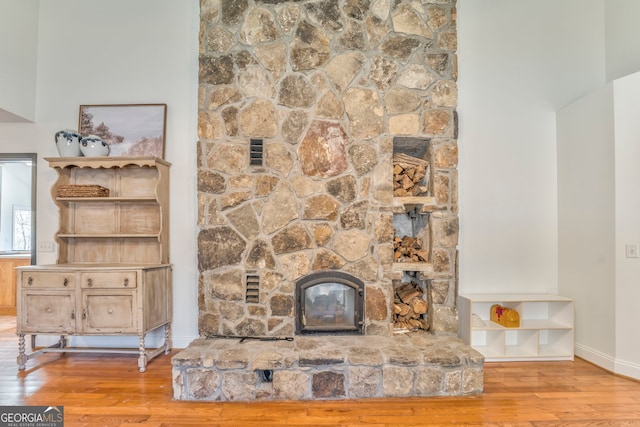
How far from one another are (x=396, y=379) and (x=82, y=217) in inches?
130

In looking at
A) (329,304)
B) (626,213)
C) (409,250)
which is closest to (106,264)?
(329,304)

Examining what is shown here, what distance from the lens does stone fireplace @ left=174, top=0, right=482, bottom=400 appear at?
3.10 meters

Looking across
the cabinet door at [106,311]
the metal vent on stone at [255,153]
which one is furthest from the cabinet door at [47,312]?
the metal vent on stone at [255,153]

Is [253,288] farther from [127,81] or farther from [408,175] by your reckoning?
[127,81]

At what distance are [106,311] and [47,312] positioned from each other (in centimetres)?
52

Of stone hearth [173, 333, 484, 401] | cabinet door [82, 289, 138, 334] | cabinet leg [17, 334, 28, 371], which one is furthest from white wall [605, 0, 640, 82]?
cabinet leg [17, 334, 28, 371]

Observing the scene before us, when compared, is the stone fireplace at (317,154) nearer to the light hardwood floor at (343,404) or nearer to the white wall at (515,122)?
the white wall at (515,122)

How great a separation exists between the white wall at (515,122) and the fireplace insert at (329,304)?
1.14 metres

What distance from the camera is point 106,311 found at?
2854mm

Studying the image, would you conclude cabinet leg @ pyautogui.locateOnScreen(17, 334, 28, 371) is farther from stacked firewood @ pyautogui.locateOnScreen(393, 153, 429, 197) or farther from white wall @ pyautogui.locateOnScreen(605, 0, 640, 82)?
white wall @ pyautogui.locateOnScreen(605, 0, 640, 82)

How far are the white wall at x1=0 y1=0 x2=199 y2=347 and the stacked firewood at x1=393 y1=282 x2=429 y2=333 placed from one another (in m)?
2.02

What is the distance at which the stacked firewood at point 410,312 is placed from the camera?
3.20 metres

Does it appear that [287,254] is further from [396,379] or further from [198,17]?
[198,17]

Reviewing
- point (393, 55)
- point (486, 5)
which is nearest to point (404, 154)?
point (393, 55)
